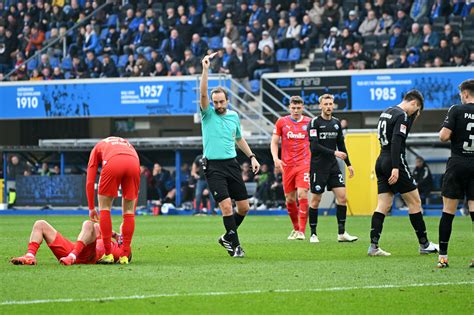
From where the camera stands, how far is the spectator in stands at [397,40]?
3256 centimetres

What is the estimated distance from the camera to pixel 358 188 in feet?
97.5

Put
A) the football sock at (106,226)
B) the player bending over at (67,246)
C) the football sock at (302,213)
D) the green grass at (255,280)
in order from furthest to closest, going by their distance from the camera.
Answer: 1. the football sock at (302,213)
2. the football sock at (106,226)
3. the player bending over at (67,246)
4. the green grass at (255,280)

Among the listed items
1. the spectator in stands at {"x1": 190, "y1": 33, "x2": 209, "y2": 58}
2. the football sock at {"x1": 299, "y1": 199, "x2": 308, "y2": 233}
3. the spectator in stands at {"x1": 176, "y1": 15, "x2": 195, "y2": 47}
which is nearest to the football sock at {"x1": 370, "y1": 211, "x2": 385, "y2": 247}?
the football sock at {"x1": 299, "y1": 199, "x2": 308, "y2": 233}

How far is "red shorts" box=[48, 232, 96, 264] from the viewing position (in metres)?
12.0

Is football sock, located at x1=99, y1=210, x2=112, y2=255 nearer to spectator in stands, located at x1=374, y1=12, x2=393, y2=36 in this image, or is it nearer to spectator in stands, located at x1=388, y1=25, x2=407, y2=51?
spectator in stands, located at x1=388, y1=25, x2=407, y2=51

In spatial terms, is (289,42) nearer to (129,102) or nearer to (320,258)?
(129,102)

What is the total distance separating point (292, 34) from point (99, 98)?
657cm

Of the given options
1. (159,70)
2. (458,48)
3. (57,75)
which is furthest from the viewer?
(57,75)

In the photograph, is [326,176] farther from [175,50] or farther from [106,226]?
[175,50]

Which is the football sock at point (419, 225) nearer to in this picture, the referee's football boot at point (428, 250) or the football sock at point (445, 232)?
the referee's football boot at point (428, 250)

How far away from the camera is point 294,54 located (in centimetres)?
3406

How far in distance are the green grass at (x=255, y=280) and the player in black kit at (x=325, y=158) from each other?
1008mm

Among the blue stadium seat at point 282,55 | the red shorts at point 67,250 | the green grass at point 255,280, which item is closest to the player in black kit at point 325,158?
the green grass at point 255,280

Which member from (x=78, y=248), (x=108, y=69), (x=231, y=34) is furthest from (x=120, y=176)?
(x=108, y=69)
